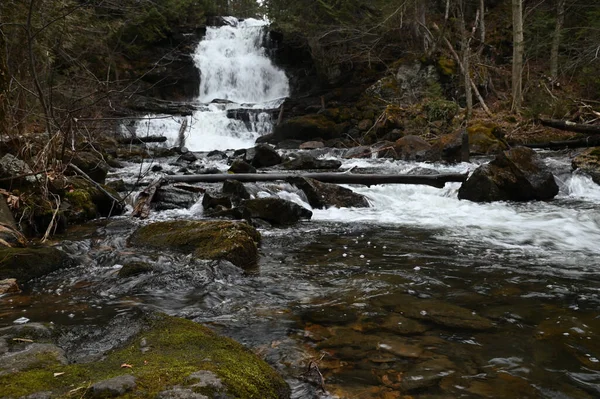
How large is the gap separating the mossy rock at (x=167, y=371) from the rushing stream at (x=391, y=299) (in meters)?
0.36

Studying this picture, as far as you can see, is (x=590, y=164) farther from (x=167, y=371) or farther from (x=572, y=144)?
(x=167, y=371)

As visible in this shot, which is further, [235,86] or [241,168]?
[235,86]

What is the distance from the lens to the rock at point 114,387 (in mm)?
1939

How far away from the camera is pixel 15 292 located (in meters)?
4.28

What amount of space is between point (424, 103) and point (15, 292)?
19568 millimetres

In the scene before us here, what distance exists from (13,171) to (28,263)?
8.67ft

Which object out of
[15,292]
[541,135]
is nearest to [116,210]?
[15,292]

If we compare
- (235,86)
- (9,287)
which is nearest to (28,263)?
(9,287)

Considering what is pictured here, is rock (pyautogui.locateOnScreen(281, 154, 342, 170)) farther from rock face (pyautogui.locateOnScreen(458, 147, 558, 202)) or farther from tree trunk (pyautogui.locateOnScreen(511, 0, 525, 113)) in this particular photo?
tree trunk (pyautogui.locateOnScreen(511, 0, 525, 113))

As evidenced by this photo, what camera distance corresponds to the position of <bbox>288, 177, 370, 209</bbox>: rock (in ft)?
29.7

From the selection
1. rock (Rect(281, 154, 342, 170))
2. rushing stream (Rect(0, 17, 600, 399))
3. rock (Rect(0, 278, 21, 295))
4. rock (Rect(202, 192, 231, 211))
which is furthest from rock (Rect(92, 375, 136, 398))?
rock (Rect(281, 154, 342, 170))

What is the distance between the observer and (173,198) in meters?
9.14

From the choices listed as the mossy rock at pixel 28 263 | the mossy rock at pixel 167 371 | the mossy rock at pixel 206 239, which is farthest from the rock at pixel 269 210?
the mossy rock at pixel 167 371

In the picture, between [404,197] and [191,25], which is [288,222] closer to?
[404,197]
